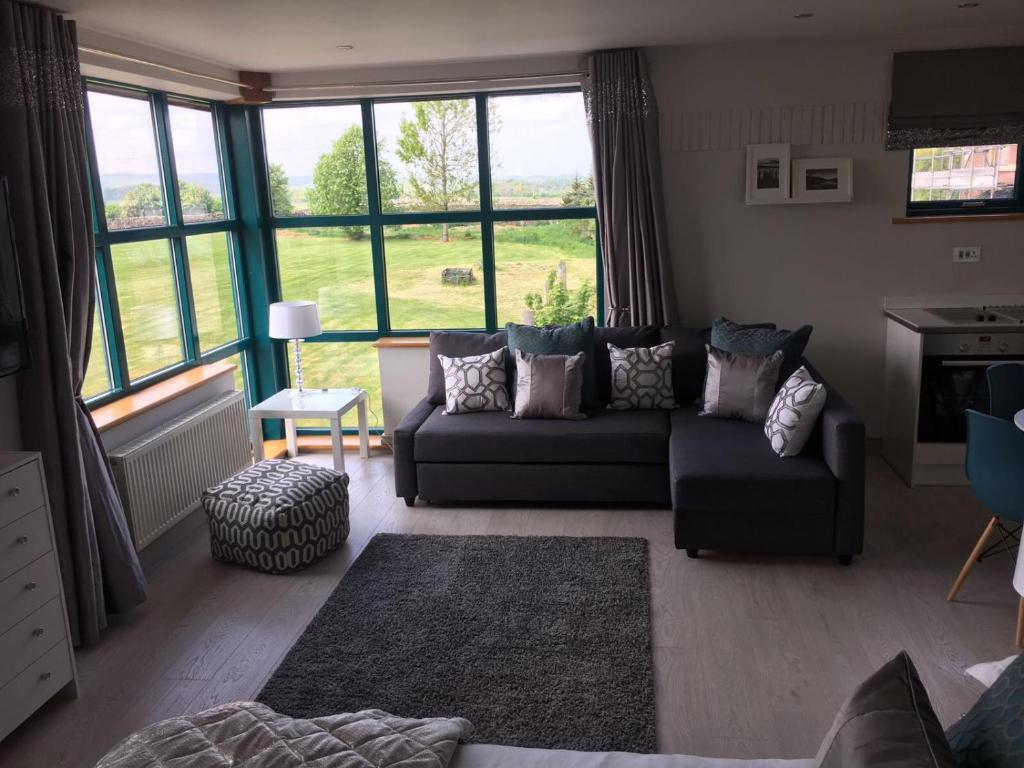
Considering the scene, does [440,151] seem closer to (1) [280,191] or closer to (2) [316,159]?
(2) [316,159]

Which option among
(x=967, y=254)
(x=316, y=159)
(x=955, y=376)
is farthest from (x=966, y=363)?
(x=316, y=159)

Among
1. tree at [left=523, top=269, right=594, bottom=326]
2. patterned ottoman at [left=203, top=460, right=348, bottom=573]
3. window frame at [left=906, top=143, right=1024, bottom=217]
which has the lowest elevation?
patterned ottoman at [left=203, top=460, right=348, bottom=573]

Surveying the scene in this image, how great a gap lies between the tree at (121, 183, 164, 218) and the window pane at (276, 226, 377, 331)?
1.13 m

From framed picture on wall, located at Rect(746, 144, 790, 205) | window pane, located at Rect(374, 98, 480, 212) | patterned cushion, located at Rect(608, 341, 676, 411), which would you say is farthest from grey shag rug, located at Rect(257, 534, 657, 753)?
window pane, located at Rect(374, 98, 480, 212)

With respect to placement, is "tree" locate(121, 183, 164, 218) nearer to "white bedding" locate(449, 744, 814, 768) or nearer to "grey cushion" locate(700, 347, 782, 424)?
"grey cushion" locate(700, 347, 782, 424)

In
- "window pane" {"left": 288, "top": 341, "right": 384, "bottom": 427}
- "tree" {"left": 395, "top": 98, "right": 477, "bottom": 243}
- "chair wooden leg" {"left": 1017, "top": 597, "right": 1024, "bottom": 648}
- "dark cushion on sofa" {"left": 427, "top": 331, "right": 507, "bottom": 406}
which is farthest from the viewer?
"window pane" {"left": 288, "top": 341, "right": 384, "bottom": 427}

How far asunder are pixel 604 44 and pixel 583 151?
2.48 ft

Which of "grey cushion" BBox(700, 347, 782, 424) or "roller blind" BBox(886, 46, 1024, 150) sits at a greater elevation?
"roller blind" BBox(886, 46, 1024, 150)

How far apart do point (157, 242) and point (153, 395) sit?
3.01 feet

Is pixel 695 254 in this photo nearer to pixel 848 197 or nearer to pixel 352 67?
pixel 848 197

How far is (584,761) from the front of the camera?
194cm

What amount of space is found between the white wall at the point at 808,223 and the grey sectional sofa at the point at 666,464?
61 cm

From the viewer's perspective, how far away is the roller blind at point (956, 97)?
4.88m

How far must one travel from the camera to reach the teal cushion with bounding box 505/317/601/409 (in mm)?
4980
